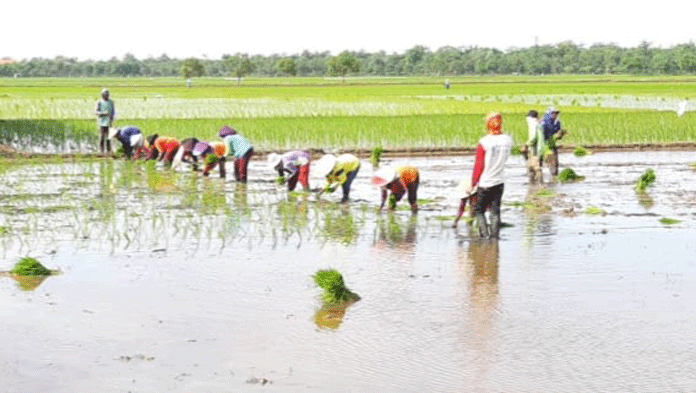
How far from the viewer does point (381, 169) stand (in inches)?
511

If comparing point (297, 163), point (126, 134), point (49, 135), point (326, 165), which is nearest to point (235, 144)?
point (297, 163)

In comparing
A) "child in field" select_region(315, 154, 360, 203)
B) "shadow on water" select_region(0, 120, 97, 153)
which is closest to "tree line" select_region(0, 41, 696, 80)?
"shadow on water" select_region(0, 120, 97, 153)

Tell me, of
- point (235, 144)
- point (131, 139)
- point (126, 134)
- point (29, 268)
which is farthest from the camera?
point (126, 134)

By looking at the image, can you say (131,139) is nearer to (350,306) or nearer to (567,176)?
(567,176)

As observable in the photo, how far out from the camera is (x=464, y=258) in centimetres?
1030

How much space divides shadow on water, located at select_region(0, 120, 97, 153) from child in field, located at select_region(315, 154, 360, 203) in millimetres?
10311

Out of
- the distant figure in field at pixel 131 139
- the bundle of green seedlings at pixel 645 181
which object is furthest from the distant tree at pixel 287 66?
the bundle of green seedlings at pixel 645 181

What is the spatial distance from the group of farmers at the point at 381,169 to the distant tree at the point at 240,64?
3563 inches

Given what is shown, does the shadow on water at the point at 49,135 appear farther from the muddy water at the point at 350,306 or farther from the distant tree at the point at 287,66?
the distant tree at the point at 287,66

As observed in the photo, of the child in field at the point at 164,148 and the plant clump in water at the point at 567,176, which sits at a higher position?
the child in field at the point at 164,148

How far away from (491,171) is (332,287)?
319cm

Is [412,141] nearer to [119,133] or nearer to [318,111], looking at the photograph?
[119,133]

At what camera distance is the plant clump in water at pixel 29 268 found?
9391 mm

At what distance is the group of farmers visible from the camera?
1102cm
